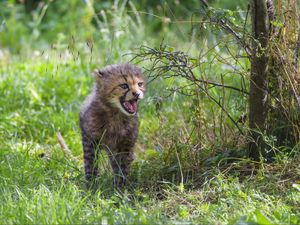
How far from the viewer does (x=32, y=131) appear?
7.61 meters

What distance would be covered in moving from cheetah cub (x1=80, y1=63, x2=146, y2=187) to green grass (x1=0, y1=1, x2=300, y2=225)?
14 cm

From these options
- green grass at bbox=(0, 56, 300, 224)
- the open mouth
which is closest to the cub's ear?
the open mouth

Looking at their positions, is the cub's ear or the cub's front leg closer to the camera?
the cub's front leg

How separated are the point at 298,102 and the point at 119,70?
1.61 m

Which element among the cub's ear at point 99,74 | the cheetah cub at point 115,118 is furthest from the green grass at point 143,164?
the cub's ear at point 99,74

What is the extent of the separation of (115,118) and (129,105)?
198 mm

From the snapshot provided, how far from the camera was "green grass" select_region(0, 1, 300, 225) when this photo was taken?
4.76 m

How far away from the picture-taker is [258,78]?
18.8 ft

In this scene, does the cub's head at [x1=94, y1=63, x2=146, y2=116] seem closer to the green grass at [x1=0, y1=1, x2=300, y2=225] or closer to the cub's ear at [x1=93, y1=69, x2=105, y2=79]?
the cub's ear at [x1=93, y1=69, x2=105, y2=79]

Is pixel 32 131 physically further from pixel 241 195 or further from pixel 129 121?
pixel 241 195

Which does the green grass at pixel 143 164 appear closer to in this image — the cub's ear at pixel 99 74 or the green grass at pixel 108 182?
the green grass at pixel 108 182

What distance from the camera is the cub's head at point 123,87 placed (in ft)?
20.2

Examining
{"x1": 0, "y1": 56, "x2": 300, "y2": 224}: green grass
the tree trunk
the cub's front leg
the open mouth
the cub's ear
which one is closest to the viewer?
{"x1": 0, "y1": 56, "x2": 300, "y2": 224}: green grass

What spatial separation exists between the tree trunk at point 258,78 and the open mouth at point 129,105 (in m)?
1.03
